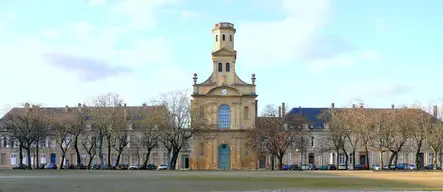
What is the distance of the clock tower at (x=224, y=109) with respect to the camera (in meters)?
112

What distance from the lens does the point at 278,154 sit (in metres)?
102

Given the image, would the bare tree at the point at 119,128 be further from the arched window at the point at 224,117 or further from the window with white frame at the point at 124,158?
the window with white frame at the point at 124,158

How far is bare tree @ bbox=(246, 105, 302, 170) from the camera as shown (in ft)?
325

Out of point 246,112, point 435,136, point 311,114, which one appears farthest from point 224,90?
point 435,136

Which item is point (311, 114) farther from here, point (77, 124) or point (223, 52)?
point (77, 124)

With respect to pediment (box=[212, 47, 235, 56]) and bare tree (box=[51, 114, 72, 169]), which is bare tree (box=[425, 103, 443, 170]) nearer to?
pediment (box=[212, 47, 235, 56])

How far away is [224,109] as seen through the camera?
113m

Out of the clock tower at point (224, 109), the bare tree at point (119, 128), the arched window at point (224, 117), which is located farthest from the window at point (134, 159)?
the arched window at point (224, 117)

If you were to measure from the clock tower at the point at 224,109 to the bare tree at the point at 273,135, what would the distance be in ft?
15.5

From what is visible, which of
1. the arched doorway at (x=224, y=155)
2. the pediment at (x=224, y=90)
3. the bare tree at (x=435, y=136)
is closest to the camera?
the bare tree at (x=435, y=136)

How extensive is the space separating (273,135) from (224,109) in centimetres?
1609

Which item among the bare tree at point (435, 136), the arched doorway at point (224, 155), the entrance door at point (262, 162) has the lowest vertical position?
the entrance door at point (262, 162)

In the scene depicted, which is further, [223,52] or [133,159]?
[133,159]

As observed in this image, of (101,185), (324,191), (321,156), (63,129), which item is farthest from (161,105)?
(324,191)
